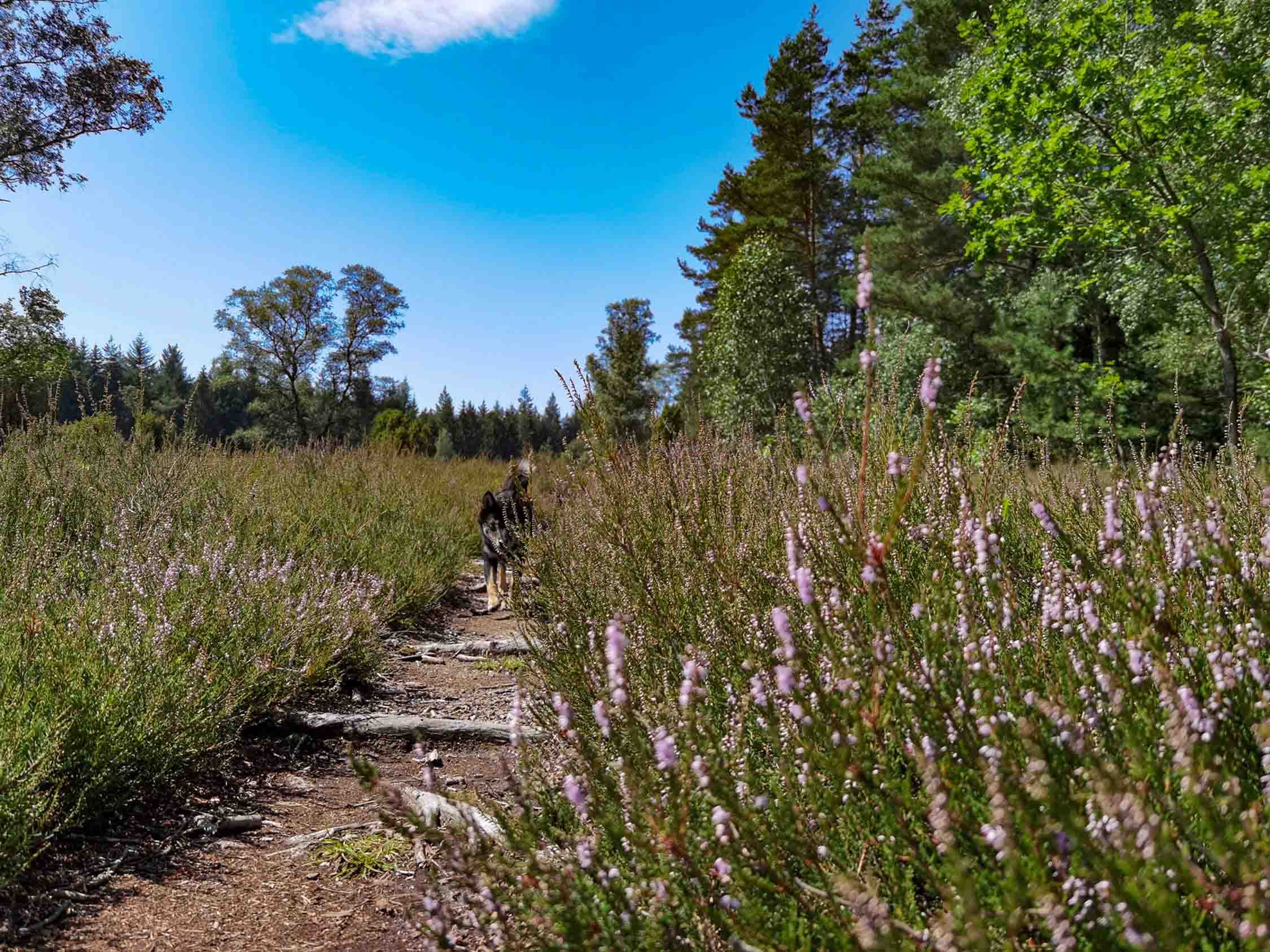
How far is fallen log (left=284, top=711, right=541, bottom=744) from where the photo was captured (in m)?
4.14

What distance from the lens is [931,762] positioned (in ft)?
3.44

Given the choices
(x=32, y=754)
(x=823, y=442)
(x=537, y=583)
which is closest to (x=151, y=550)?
(x=32, y=754)

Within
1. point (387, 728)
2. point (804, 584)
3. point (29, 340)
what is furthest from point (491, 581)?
point (29, 340)

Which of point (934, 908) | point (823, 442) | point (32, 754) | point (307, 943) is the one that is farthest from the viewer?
point (32, 754)

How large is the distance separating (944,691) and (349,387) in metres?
52.5

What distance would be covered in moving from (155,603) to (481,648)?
296 centimetres

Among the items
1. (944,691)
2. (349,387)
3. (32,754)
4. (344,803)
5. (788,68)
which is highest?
(788,68)

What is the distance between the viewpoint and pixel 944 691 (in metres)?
1.90

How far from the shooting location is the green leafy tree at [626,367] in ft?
120

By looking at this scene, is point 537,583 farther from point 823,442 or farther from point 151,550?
point 823,442

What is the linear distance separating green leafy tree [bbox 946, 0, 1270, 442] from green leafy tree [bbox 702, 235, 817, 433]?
936 cm

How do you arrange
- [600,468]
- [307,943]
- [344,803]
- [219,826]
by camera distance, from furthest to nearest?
1. [600,468]
2. [344,803]
3. [219,826]
4. [307,943]

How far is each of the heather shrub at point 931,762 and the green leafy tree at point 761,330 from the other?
19730 mm

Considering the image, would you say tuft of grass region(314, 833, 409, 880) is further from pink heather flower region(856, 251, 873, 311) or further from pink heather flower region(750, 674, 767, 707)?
pink heather flower region(856, 251, 873, 311)
